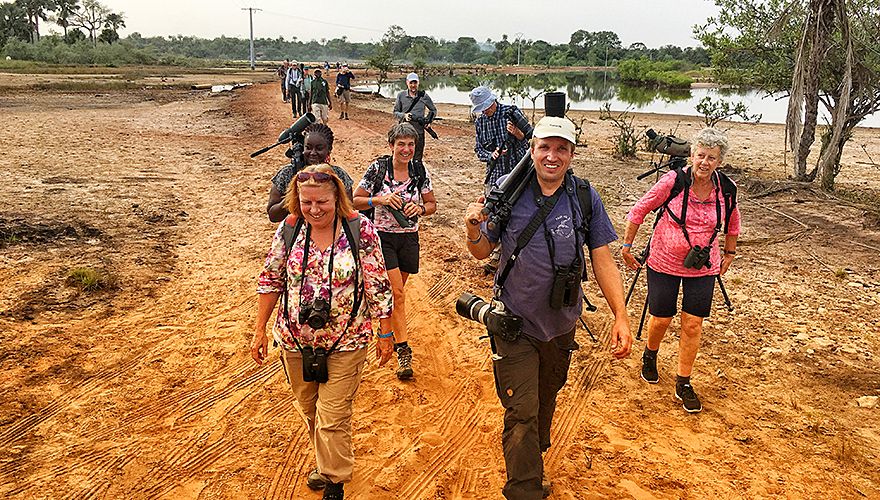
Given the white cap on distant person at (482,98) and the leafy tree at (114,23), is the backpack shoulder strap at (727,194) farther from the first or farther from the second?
the leafy tree at (114,23)

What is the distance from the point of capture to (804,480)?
3.82 metres

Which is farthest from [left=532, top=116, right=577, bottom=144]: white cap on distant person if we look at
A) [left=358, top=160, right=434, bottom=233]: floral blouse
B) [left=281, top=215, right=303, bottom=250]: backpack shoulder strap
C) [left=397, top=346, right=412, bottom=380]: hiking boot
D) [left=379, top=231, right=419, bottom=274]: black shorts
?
[left=397, top=346, right=412, bottom=380]: hiking boot

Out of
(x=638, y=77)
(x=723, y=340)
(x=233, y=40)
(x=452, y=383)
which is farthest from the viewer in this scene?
(x=233, y=40)

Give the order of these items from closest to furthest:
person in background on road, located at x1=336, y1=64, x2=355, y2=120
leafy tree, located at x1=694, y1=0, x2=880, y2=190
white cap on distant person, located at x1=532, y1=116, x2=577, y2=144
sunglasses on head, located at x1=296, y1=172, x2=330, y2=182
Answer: white cap on distant person, located at x1=532, y1=116, x2=577, y2=144 → sunglasses on head, located at x1=296, y1=172, x2=330, y2=182 → leafy tree, located at x1=694, y1=0, x2=880, y2=190 → person in background on road, located at x1=336, y1=64, x2=355, y2=120

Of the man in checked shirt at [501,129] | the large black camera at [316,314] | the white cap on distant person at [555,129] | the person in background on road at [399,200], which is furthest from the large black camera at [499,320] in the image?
the man in checked shirt at [501,129]

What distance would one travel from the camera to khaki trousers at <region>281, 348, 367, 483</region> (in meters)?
3.30

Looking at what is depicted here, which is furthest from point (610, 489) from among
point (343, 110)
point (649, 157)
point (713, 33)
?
point (343, 110)

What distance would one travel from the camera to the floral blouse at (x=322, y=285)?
3256mm

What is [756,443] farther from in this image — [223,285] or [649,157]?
[649,157]

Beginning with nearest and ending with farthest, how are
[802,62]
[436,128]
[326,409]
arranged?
1. [326,409]
2. [802,62]
3. [436,128]

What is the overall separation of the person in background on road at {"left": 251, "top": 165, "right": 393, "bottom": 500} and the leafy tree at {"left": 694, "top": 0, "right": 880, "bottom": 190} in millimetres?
10007

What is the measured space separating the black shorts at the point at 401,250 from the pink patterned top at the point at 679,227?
1.86 meters

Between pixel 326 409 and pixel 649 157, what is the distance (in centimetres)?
1539

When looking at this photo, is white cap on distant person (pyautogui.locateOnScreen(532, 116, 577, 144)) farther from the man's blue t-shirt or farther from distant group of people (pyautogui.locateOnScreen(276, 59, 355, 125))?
distant group of people (pyautogui.locateOnScreen(276, 59, 355, 125))
